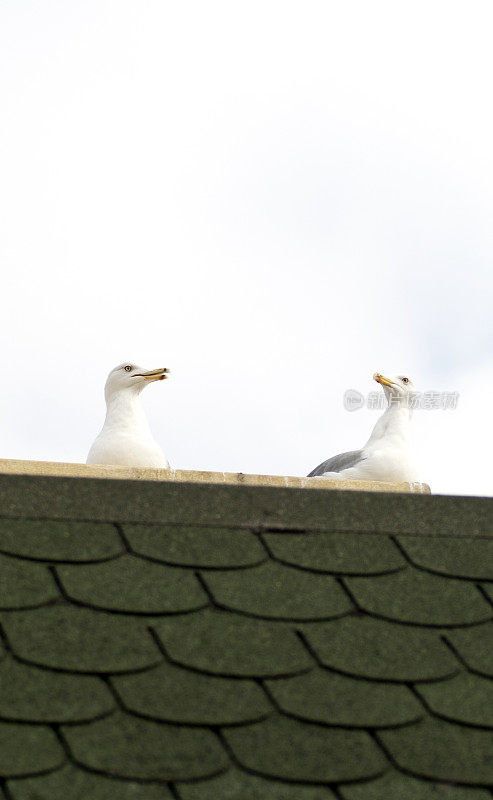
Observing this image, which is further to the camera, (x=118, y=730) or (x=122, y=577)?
(x=122, y=577)

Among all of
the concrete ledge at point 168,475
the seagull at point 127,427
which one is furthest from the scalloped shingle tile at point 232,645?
the seagull at point 127,427

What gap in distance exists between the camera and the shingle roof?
1629 mm

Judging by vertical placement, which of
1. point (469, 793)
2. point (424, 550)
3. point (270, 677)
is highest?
point (424, 550)

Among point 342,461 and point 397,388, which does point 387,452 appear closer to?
point 342,461

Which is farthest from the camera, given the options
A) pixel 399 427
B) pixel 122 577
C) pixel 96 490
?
pixel 399 427

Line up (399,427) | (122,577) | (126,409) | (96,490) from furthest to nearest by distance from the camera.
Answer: (399,427) → (126,409) → (96,490) → (122,577)

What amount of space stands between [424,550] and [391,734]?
1.69ft

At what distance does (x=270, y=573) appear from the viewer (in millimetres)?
2045

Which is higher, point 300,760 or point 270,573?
point 270,573

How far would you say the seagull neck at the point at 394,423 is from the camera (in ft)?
22.6

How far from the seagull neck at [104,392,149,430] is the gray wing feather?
3.99ft

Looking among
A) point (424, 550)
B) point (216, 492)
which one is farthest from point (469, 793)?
point (216, 492)

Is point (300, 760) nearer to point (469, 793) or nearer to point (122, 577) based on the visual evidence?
point (469, 793)

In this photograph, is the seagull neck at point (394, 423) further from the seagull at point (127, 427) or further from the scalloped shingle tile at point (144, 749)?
the scalloped shingle tile at point (144, 749)
